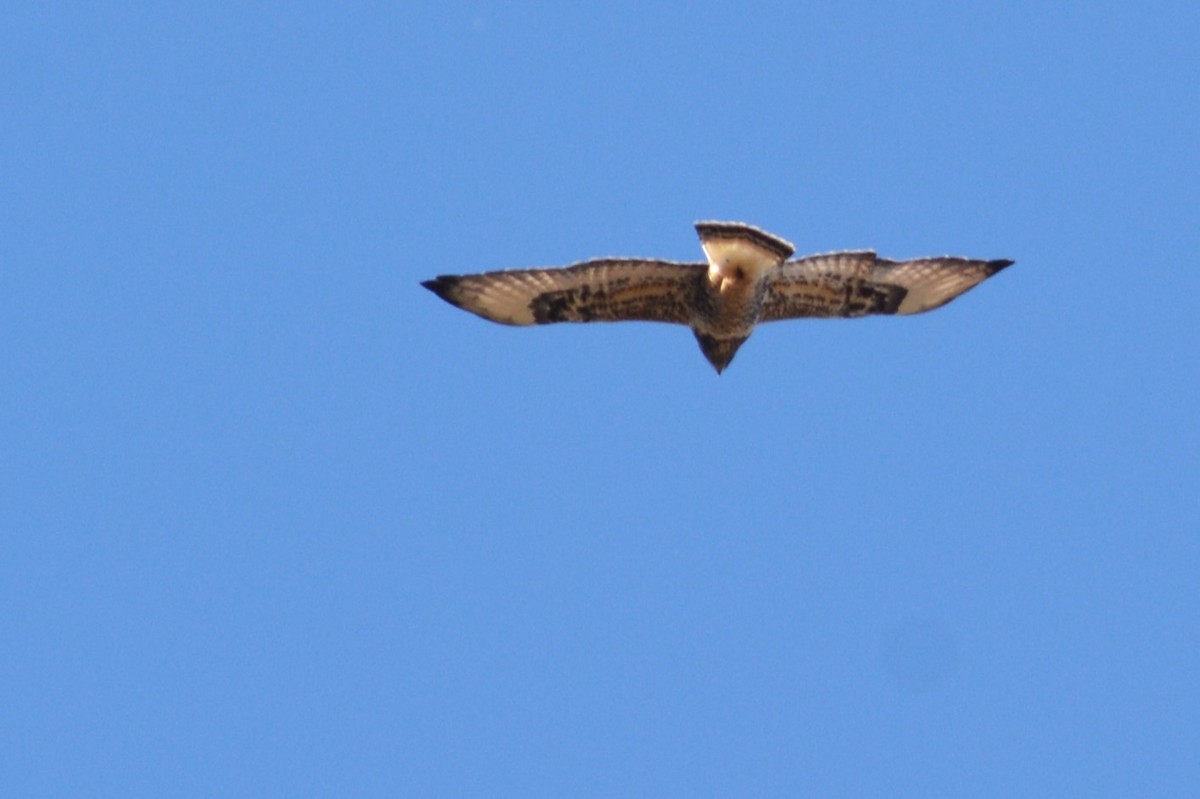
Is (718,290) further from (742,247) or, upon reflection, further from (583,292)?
(583,292)

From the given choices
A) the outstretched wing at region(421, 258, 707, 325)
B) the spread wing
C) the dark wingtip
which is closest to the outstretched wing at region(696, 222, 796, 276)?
the outstretched wing at region(421, 258, 707, 325)

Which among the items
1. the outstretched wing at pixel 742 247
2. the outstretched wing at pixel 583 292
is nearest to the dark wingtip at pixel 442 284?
the outstretched wing at pixel 583 292

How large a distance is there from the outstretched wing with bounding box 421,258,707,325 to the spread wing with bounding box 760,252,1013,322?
831 mm

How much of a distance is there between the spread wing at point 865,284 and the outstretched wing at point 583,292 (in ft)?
2.73

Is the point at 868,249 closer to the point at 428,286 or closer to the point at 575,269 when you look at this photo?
the point at 575,269

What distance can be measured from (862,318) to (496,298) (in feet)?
11.1

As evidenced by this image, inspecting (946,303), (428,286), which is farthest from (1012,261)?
(428,286)

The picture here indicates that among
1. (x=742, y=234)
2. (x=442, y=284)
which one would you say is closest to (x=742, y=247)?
(x=742, y=234)

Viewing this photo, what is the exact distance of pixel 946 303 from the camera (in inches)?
706

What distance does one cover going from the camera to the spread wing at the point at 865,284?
1733cm

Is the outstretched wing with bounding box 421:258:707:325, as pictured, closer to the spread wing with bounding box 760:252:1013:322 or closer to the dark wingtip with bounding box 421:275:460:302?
the dark wingtip with bounding box 421:275:460:302

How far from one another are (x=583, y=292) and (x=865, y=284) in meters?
2.57

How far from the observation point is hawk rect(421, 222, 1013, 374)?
16.9 m

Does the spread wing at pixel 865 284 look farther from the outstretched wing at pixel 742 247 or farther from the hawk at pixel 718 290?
the outstretched wing at pixel 742 247
